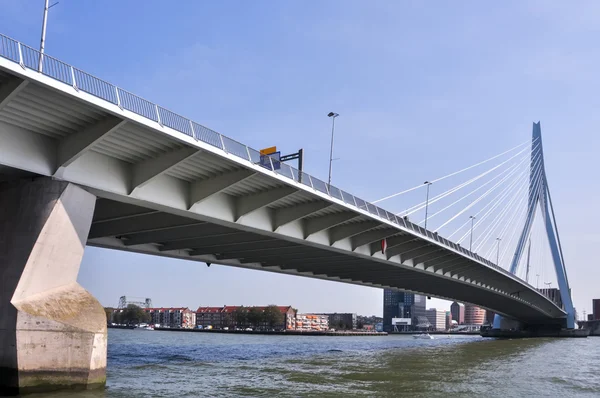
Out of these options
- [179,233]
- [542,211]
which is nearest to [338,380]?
[179,233]

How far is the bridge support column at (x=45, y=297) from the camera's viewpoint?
51.8 ft

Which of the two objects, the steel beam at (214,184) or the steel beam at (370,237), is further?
the steel beam at (370,237)

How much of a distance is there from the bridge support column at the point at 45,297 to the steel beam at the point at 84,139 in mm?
933

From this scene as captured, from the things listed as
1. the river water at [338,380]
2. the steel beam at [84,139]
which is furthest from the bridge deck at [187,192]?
the river water at [338,380]

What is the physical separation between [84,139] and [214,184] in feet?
23.3

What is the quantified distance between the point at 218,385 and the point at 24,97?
12330mm

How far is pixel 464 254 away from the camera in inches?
1929

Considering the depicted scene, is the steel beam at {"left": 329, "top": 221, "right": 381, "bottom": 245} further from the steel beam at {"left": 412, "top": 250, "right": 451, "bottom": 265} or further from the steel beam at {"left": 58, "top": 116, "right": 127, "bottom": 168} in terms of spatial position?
the steel beam at {"left": 58, "top": 116, "right": 127, "bottom": 168}

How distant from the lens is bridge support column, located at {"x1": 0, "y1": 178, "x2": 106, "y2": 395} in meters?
15.8

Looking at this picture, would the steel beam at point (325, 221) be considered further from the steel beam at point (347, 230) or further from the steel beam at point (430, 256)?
the steel beam at point (430, 256)

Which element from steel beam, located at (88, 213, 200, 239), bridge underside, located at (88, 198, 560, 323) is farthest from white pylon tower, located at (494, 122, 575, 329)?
steel beam, located at (88, 213, 200, 239)

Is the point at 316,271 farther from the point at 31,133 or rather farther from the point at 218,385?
the point at 31,133

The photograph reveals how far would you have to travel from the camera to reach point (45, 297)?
17.1m

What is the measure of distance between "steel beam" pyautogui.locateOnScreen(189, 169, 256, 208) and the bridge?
0.15ft
